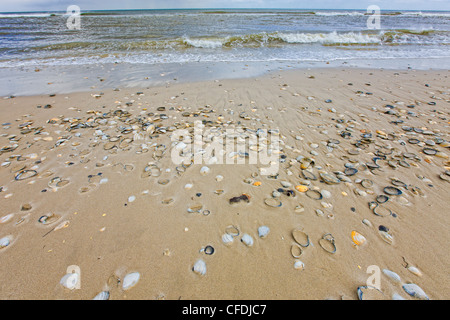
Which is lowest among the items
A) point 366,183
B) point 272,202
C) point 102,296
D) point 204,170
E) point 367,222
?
point 102,296

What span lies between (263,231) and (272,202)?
446mm

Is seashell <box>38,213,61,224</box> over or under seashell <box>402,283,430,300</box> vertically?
over

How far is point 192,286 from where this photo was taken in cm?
174

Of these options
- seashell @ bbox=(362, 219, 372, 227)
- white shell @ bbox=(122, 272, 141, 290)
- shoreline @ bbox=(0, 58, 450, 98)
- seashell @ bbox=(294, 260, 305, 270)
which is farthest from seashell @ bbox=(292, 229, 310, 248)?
shoreline @ bbox=(0, 58, 450, 98)

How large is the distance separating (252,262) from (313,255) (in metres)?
0.60

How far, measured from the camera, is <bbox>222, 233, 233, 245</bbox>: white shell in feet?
6.83

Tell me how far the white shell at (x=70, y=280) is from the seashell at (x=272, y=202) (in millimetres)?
2056

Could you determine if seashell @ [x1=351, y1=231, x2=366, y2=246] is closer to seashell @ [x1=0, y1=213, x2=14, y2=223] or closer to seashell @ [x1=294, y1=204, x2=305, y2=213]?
seashell @ [x1=294, y1=204, x2=305, y2=213]

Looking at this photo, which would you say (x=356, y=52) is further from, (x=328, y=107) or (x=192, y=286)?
(x=192, y=286)

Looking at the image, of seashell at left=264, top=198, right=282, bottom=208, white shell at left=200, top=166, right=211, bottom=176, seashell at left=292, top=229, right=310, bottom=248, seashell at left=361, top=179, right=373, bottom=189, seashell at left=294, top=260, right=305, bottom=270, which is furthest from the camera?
white shell at left=200, top=166, right=211, bottom=176

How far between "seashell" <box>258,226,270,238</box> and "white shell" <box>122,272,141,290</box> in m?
1.24

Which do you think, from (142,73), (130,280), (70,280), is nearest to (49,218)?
(70,280)

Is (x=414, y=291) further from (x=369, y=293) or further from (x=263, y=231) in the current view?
(x=263, y=231)

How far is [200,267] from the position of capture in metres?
1.87
